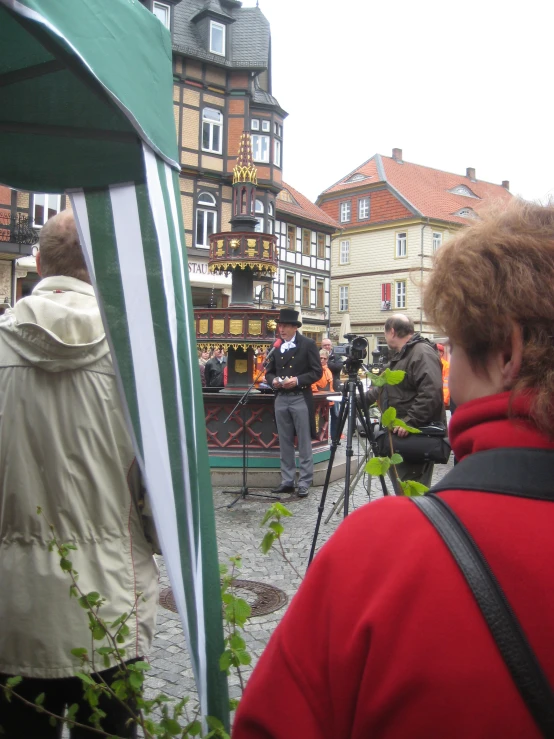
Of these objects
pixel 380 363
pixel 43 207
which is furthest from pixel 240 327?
pixel 43 207

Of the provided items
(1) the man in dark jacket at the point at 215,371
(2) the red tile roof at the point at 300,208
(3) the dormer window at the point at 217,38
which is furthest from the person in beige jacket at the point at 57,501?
(2) the red tile roof at the point at 300,208

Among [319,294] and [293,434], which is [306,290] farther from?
[293,434]

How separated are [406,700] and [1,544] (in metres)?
1.37

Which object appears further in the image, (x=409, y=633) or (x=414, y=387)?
(x=414, y=387)

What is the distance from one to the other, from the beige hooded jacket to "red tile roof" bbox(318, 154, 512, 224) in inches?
1561

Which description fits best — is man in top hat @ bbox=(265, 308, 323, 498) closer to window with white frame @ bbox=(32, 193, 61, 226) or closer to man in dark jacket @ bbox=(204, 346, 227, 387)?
man in dark jacket @ bbox=(204, 346, 227, 387)

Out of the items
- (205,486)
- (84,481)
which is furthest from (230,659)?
(84,481)

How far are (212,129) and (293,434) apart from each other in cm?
2064

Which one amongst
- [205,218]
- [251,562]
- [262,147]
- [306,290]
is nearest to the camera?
[251,562]

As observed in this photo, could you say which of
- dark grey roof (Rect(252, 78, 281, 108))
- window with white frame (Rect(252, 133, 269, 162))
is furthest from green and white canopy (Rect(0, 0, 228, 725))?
dark grey roof (Rect(252, 78, 281, 108))

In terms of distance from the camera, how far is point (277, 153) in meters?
28.0

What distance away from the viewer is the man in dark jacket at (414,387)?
5.42 metres

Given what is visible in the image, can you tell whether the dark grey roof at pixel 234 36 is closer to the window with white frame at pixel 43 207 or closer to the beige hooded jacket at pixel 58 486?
the window with white frame at pixel 43 207

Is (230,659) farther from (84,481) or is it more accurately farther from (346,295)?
(346,295)
